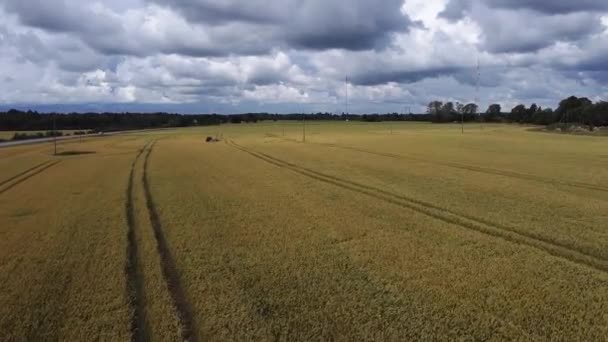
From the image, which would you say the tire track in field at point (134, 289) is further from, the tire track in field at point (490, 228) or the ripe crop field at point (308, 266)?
the tire track in field at point (490, 228)

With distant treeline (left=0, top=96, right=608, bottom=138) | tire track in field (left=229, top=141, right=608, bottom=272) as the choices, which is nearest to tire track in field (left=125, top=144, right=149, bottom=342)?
tire track in field (left=229, top=141, right=608, bottom=272)

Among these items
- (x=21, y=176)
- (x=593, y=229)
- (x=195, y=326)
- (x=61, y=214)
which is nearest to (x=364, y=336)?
(x=195, y=326)

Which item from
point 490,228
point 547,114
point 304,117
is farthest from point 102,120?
point 490,228

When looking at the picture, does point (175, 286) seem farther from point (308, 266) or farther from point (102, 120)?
point (102, 120)

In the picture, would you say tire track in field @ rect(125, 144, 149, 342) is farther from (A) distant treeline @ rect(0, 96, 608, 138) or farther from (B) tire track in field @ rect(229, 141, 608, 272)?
(A) distant treeline @ rect(0, 96, 608, 138)

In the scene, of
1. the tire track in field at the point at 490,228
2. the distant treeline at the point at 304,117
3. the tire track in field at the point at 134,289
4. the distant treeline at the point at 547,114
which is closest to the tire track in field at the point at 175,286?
the tire track in field at the point at 134,289

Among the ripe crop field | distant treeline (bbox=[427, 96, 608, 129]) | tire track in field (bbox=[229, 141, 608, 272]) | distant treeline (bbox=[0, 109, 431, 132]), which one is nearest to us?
the ripe crop field

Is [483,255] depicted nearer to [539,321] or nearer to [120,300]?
[539,321]

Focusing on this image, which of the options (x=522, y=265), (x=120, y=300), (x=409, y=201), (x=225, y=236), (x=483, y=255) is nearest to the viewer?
(x=120, y=300)
